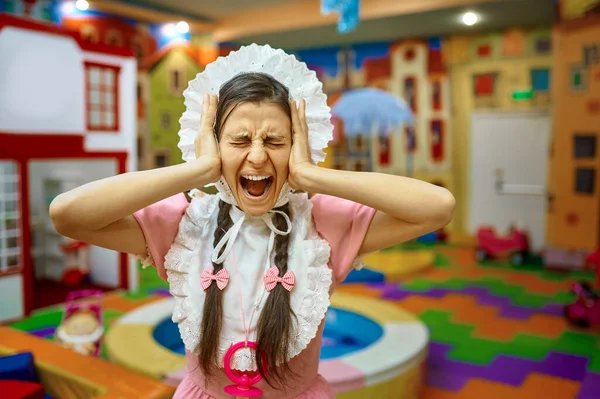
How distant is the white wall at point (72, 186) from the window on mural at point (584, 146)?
5.30m

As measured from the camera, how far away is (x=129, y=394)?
2025 mm

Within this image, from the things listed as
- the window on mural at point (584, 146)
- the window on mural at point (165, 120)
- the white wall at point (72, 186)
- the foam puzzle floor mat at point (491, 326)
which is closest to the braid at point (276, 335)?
the foam puzzle floor mat at point (491, 326)

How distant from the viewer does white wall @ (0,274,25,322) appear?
4.62 m

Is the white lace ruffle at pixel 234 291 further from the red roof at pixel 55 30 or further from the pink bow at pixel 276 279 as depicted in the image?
the red roof at pixel 55 30

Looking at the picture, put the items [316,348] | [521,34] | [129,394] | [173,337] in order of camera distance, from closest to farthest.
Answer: [316,348] < [129,394] < [173,337] < [521,34]

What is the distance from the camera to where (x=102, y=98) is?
5.43 m

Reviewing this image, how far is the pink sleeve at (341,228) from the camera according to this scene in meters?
1.39

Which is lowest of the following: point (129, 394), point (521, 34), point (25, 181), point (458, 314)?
point (458, 314)

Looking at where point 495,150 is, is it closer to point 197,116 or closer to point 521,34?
point 521,34

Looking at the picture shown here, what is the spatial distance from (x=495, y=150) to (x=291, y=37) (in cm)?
354

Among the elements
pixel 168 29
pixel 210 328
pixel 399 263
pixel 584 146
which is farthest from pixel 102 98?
pixel 584 146

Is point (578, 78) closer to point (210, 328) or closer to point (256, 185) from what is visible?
point (256, 185)

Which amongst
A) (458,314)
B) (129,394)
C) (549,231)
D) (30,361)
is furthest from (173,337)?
(549,231)

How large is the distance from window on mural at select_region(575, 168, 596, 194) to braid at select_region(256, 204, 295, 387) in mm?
6210
